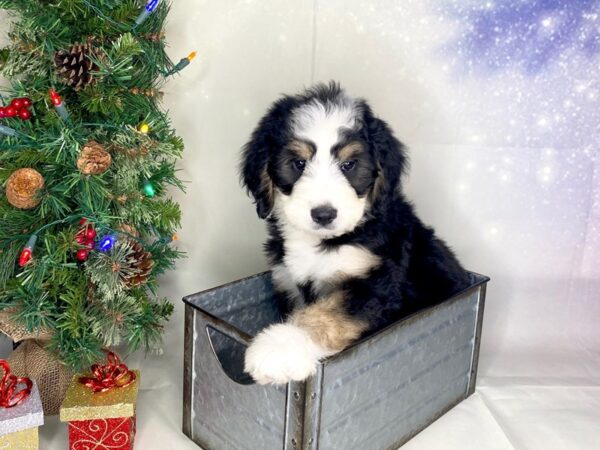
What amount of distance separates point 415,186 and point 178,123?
1.21 meters

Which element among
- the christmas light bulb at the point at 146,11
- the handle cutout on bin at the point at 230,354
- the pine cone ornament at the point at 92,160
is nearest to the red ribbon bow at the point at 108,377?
the handle cutout on bin at the point at 230,354

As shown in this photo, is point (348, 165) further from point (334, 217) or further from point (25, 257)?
point (25, 257)

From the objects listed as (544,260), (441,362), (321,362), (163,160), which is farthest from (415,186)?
(321,362)

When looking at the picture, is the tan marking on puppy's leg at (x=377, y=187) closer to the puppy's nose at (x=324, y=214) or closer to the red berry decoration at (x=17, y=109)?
the puppy's nose at (x=324, y=214)

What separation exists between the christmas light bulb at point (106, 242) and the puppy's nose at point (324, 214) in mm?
758

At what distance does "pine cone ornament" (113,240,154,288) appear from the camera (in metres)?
2.60

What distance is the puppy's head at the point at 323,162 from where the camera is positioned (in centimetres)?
240

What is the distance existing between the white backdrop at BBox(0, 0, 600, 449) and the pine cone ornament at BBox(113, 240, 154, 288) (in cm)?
66

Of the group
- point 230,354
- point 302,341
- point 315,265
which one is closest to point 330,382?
point 302,341

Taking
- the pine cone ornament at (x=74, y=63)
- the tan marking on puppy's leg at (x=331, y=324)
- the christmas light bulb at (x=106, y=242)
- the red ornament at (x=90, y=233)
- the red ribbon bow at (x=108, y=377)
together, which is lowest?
the red ribbon bow at (x=108, y=377)

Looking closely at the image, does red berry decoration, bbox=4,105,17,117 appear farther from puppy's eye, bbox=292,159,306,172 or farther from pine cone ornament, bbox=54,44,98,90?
puppy's eye, bbox=292,159,306,172

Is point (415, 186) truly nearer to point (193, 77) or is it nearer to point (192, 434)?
point (193, 77)

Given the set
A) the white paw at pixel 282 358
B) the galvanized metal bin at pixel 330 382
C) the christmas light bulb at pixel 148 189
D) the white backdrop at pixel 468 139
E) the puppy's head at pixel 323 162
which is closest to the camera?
the white paw at pixel 282 358

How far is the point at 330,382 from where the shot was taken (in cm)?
225
